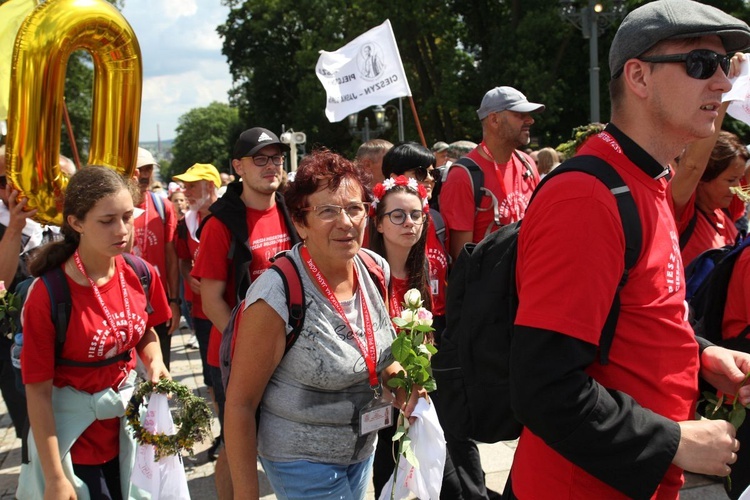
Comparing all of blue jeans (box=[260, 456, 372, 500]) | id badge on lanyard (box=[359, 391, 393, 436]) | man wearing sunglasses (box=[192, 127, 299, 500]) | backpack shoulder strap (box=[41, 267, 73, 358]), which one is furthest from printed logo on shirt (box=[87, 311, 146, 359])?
id badge on lanyard (box=[359, 391, 393, 436])

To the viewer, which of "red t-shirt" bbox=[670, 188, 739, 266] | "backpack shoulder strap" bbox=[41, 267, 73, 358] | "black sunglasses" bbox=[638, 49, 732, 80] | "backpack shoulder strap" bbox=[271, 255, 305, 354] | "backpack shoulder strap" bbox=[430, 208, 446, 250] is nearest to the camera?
"black sunglasses" bbox=[638, 49, 732, 80]

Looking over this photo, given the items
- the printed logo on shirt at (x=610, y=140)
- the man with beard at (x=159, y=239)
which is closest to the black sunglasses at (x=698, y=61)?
the printed logo on shirt at (x=610, y=140)

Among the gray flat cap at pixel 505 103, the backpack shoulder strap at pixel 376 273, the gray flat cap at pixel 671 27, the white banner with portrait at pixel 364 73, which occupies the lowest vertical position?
the backpack shoulder strap at pixel 376 273

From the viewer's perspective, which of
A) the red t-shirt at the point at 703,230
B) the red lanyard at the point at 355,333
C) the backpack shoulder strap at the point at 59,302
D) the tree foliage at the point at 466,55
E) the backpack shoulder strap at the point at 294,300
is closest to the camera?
the backpack shoulder strap at the point at 294,300

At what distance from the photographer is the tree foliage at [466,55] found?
2252 centimetres

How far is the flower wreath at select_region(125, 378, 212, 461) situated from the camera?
309cm

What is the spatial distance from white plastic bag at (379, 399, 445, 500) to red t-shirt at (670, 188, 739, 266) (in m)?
1.89

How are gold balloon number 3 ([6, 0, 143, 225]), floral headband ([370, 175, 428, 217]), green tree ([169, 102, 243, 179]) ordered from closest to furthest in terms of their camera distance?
1. floral headband ([370, 175, 428, 217])
2. gold balloon number 3 ([6, 0, 143, 225])
3. green tree ([169, 102, 243, 179])

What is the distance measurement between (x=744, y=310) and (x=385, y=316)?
1320 millimetres

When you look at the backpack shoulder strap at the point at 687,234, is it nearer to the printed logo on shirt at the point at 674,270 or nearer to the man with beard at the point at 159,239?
the printed logo on shirt at the point at 674,270

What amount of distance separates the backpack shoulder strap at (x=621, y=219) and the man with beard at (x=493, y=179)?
115 inches

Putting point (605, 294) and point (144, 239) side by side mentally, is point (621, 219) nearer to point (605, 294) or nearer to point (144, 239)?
point (605, 294)

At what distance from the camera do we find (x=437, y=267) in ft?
14.1

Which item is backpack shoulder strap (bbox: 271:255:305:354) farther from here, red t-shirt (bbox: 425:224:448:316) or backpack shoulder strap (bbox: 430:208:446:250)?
backpack shoulder strap (bbox: 430:208:446:250)
